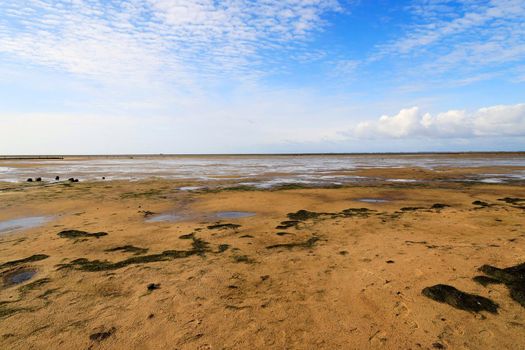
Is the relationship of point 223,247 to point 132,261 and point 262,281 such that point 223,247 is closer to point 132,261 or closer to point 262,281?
point 132,261

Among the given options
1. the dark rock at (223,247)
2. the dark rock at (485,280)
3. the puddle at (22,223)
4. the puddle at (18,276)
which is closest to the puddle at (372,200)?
the dark rock at (223,247)

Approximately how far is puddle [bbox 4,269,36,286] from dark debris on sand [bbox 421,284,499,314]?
24.5 feet

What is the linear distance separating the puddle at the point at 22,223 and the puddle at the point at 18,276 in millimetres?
4781

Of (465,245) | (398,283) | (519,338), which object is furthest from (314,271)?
(465,245)

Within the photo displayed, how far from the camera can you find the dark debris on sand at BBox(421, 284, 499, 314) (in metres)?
4.70

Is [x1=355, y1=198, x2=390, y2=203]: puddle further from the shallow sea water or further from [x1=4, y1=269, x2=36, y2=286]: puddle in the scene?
[x1=4, y1=269, x2=36, y2=286]: puddle

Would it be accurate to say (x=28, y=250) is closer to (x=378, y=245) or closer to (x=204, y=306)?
(x=204, y=306)

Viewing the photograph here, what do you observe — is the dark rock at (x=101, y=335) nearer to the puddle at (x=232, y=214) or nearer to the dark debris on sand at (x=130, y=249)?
the dark debris on sand at (x=130, y=249)

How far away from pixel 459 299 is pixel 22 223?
43.3 feet

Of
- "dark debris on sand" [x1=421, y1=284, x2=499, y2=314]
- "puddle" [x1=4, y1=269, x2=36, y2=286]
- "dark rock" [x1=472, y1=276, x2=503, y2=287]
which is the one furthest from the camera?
"puddle" [x1=4, y1=269, x2=36, y2=286]

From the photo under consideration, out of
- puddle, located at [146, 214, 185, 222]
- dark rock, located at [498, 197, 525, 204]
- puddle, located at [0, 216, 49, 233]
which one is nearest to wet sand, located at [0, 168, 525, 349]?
puddle, located at [146, 214, 185, 222]

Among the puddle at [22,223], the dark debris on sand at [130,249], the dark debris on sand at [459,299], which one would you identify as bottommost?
the puddle at [22,223]

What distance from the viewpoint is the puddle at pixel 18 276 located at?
5.96 m

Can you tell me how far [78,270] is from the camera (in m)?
6.48
